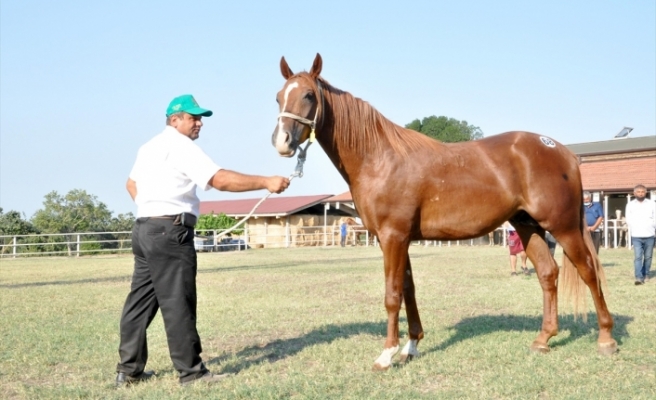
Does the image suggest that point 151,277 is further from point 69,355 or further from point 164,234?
point 69,355

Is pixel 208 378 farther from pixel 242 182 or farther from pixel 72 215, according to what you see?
pixel 72 215

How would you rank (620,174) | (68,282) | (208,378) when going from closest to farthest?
1. (208,378)
2. (68,282)
3. (620,174)

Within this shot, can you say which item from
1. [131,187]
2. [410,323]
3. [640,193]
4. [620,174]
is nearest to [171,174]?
[131,187]

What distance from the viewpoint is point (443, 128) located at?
83000 millimetres

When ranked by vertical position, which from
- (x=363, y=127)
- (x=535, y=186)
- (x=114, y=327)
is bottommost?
(x=114, y=327)

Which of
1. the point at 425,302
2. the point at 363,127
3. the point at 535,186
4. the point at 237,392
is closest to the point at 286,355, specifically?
the point at 237,392

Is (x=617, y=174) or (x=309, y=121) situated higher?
(x=617, y=174)

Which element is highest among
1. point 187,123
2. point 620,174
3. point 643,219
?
point 620,174

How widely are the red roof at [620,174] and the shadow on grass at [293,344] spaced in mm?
29634

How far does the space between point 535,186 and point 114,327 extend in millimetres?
5275

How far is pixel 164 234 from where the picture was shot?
197 inches

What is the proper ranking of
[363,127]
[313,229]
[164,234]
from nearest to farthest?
1. [164,234]
2. [363,127]
3. [313,229]

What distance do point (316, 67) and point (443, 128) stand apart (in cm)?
7903

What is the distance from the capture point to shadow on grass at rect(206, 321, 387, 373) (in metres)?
6.00
